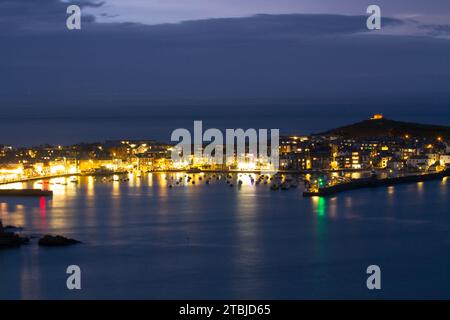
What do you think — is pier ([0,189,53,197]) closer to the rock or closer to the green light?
the green light

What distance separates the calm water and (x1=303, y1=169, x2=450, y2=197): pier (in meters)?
0.61

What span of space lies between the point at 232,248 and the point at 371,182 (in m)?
8.93

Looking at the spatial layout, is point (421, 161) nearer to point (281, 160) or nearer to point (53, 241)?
point (281, 160)

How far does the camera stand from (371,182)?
1684 cm

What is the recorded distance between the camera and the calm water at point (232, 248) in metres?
6.71

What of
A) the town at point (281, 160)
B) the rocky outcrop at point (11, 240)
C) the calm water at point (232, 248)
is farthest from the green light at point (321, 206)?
the town at point (281, 160)

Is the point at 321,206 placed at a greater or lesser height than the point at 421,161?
lesser

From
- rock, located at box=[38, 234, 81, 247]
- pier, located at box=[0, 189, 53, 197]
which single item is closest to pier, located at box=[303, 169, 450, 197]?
pier, located at box=[0, 189, 53, 197]

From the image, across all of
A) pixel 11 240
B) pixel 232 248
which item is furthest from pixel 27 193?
pixel 232 248

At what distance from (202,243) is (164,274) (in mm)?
1542

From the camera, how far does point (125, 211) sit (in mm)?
11609

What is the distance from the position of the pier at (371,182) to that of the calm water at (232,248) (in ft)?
2.01
